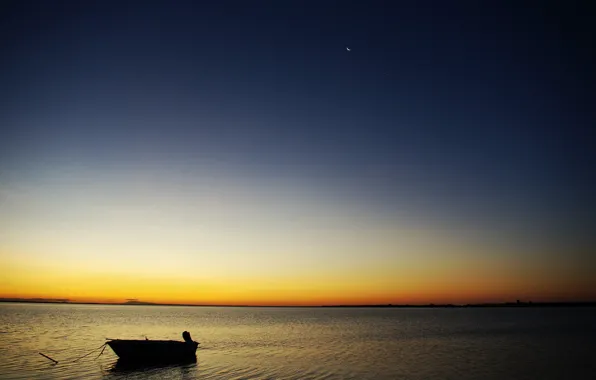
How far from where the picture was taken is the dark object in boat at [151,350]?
99.8 ft

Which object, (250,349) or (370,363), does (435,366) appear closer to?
(370,363)

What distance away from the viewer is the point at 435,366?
30.2 meters

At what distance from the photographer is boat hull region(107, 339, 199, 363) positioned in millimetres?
30422

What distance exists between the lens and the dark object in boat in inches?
1198

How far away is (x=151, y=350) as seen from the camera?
31.1 m

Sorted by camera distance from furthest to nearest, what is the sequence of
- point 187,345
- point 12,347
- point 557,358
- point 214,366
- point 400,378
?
point 12,347 → point 557,358 → point 187,345 → point 214,366 → point 400,378

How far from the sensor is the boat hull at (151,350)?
3042 centimetres

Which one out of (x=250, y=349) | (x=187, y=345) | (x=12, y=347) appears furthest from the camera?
(x=250, y=349)

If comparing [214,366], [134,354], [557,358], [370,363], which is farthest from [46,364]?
[557,358]

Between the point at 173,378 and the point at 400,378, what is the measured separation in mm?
14196

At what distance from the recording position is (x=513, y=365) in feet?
101

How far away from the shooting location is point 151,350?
31.1 m

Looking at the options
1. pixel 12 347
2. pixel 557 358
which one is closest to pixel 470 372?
pixel 557 358

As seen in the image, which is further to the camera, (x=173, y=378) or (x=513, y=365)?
(x=513, y=365)
